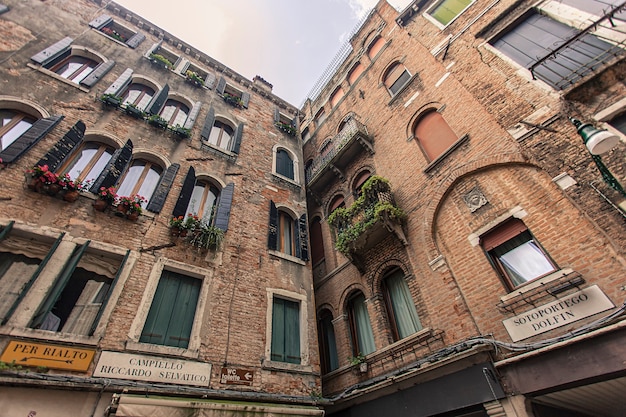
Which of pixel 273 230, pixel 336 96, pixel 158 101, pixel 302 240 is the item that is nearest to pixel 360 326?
pixel 302 240

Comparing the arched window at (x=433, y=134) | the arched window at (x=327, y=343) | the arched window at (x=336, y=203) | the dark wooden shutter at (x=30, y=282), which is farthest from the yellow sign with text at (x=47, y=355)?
the arched window at (x=433, y=134)

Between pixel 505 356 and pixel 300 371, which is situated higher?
pixel 300 371

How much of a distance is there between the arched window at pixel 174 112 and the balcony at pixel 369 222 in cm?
683

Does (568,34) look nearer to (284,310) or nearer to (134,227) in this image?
A: (284,310)

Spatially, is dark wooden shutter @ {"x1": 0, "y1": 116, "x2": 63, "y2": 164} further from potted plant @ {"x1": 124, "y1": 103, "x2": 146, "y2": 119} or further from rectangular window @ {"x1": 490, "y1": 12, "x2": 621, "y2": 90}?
rectangular window @ {"x1": 490, "y1": 12, "x2": 621, "y2": 90}

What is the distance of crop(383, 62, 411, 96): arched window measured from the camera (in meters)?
11.2

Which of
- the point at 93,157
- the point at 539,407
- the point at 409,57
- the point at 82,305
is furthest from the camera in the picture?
the point at 409,57

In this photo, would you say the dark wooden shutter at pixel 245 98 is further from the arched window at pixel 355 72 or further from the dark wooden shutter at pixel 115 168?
the dark wooden shutter at pixel 115 168

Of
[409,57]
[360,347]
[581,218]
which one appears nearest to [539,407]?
[581,218]

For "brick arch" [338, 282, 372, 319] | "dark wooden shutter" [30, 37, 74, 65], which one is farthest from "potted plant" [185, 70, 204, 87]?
"brick arch" [338, 282, 372, 319]

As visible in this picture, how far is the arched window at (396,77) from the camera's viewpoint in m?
11.2

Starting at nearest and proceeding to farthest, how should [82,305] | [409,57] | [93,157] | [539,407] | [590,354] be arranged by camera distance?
[590,354] < [539,407] < [82,305] < [93,157] < [409,57]

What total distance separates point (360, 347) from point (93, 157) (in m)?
8.85

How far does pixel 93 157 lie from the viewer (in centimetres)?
783
